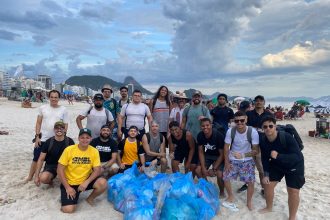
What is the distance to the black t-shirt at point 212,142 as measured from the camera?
5652 mm

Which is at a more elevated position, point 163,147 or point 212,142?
point 212,142

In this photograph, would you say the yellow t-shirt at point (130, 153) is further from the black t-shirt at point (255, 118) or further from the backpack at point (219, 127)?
the black t-shirt at point (255, 118)

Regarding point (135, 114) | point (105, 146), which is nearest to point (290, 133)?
point (135, 114)

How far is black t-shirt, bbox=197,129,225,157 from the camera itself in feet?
18.5

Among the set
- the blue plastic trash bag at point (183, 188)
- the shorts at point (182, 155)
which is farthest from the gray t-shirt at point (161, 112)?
the blue plastic trash bag at point (183, 188)

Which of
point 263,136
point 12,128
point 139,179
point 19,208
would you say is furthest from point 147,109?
point 12,128

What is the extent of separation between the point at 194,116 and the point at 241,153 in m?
1.70

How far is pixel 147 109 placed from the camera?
6602mm

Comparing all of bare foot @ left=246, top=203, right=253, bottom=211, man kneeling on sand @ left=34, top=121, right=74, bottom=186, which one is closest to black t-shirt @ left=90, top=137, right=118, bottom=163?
man kneeling on sand @ left=34, top=121, right=74, bottom=186

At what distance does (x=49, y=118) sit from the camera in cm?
587

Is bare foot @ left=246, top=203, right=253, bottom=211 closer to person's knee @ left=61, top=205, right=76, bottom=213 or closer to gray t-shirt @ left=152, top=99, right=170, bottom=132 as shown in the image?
gray t-shirt @ left=152, top=99, right=170, bottom=132

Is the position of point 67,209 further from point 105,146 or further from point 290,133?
point 290,133

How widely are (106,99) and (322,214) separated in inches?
197

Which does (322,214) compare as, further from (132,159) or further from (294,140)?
(132,159)
